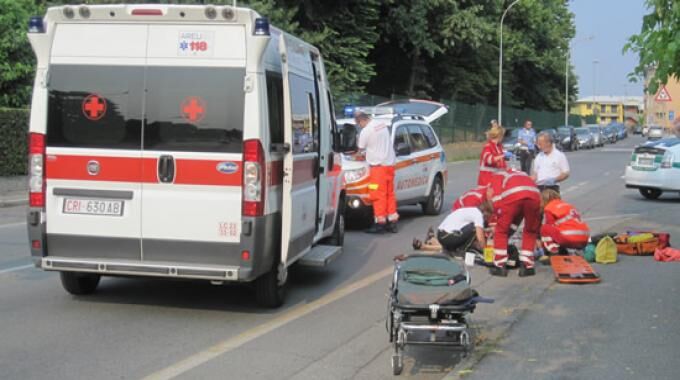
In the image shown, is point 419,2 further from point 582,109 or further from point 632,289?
point 582,109

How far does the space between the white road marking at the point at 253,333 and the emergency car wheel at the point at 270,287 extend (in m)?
0.19

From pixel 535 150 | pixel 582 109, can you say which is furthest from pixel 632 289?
pixel 582 109

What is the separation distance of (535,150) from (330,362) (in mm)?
19830

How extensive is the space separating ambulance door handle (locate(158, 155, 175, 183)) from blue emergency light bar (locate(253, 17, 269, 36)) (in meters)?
1.30

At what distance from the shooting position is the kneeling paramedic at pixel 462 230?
1005cm

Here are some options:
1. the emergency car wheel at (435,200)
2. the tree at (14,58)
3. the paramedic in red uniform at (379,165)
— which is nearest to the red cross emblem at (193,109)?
the paramedic in red uniform at (379,165)

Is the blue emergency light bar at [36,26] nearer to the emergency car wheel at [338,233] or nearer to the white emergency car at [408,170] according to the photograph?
the emergency car wheel at [338,233]

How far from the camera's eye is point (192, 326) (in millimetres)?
6973

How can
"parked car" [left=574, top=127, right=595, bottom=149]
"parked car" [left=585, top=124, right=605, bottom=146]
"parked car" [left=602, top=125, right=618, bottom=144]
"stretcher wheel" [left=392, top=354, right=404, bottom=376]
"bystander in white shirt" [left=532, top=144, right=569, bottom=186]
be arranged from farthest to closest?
1. "parked car" [left=602, top=125, right=618, bottom=144]
2. "parked car" [left=585, top=124, right=605, bottom=146]
3. "parked car" [left=574, top=127, right=595, bottom=149]
4. "bystander in white shirt" [left=532, top=144, right=569, bottom=186]
5. "stretcher wheel" [left=392, top=354, right=404, bottom=376]

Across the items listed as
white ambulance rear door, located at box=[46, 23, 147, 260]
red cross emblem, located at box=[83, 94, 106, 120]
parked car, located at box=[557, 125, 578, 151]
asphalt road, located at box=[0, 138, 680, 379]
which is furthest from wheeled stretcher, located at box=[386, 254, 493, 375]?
parked car, located at box=[557, 125, 578, 151]

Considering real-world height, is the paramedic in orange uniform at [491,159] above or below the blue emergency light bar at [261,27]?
below

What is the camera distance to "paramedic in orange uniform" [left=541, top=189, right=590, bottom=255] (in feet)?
33.8

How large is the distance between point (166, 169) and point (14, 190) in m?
13.6

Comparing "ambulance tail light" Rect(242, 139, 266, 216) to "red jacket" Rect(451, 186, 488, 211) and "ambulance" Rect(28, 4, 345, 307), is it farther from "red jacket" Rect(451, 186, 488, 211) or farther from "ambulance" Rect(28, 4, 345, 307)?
"red jacket" Rect(451, 186, 488, 211)
